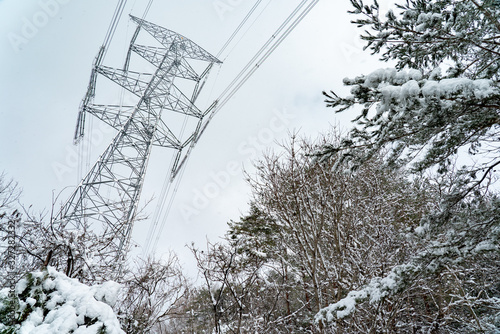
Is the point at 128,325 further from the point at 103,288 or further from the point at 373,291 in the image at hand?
the point at 373,291

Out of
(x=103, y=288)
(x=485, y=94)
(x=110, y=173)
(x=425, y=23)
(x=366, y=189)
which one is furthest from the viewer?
(x=366, y=189)

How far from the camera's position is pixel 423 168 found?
329 cm

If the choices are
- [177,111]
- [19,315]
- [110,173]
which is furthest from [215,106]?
[19,315]

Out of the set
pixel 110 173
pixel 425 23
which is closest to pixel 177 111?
pixel 110 173

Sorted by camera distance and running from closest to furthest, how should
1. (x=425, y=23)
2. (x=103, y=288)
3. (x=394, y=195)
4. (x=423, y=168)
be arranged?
1. (x=103, y=288)
2. (x=425, y=23)
3. (x=423, y=168)
4. (x=394, y=195)

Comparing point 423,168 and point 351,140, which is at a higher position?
point 351,140

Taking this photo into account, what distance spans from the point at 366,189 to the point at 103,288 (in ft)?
25.2

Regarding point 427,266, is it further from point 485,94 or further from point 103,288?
point 103,288

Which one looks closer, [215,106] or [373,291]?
[373,291]

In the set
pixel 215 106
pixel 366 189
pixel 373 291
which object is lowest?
pixel 373 291

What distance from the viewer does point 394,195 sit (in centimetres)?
722

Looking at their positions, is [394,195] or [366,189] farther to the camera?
[366,189]

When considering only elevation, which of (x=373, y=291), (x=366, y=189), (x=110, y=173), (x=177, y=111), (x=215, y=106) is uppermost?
(x=177, y=111)

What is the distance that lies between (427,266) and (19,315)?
14.7 feet
